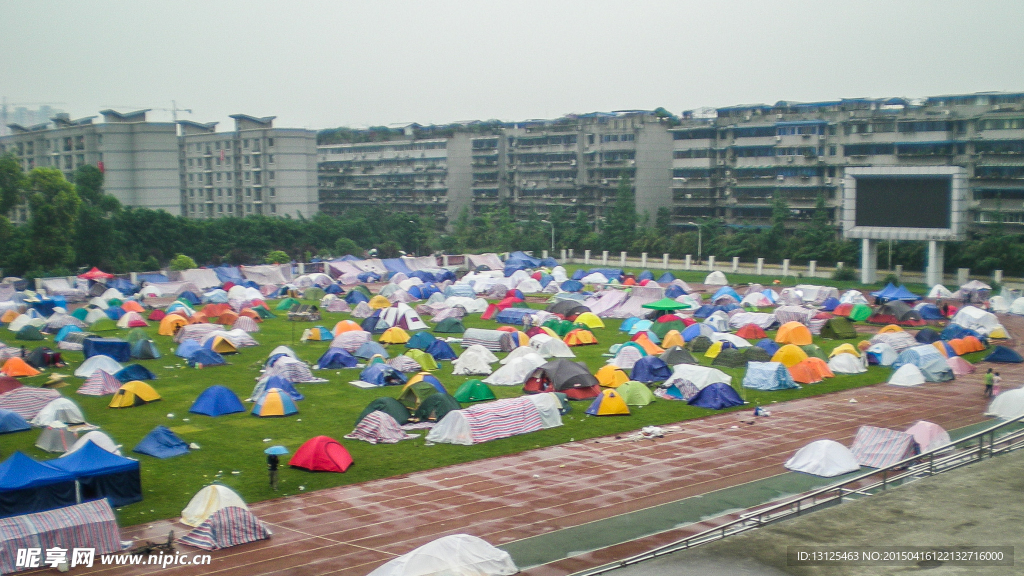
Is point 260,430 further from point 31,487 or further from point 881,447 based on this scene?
point 881,447

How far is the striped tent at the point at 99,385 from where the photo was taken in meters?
26.2

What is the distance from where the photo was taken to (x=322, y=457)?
63.6 feet

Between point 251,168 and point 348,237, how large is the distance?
18184mm

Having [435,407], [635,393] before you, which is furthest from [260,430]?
[635,393]

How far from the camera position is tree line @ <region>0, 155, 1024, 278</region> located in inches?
2116

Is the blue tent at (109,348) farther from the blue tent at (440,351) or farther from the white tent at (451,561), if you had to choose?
the white tent at (451,561)

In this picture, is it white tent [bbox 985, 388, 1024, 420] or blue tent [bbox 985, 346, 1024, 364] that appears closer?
white tent [bbox 985, 388, 1024, 420]

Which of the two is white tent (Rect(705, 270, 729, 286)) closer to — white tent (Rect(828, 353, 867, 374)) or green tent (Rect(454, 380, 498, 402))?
white tent (Rect(828, 353, 867, 374))

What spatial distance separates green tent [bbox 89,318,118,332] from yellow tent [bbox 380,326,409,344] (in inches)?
475

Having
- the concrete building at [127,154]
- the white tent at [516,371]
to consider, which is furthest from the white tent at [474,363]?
the concrete building at [127,154]

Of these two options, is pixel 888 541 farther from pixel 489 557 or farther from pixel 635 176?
pixel 635 176

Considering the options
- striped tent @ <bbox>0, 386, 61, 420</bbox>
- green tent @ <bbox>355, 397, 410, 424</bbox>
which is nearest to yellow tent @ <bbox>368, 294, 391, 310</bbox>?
striped tent @ <bbox>0, 386, 61, 420</bbox>

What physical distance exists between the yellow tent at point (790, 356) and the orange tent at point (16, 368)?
23.7 m

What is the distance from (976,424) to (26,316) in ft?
117
